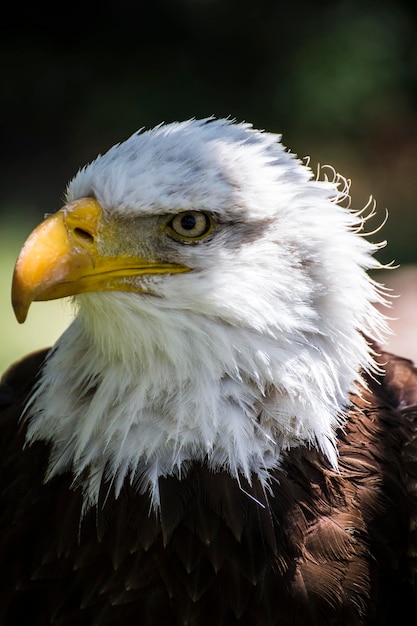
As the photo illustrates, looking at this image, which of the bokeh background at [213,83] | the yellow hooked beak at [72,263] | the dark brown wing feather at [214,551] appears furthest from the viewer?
the bokeh background at [213,83]

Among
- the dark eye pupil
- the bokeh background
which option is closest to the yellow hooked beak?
the dark eye pupil

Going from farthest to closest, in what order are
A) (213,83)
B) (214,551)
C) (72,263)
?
(213,83) < (214,551) < (72,263)

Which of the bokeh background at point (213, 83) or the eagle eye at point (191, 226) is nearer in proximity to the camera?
the eagle eye at point (191, 226)

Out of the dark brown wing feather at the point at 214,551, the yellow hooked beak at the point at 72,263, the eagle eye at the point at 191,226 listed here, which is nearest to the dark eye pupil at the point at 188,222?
the eagle eye at the point at 191,226

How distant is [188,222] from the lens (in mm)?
2557

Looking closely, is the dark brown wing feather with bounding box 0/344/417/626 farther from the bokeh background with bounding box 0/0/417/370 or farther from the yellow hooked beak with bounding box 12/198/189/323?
the bokeh background with bounding box 0/0/417/370

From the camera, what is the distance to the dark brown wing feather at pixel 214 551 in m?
2.60

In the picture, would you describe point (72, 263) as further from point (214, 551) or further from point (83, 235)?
point (214, 551)

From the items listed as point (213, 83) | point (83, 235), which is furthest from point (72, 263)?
point (213, 83)

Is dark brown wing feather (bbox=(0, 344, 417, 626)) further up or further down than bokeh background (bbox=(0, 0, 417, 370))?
further down

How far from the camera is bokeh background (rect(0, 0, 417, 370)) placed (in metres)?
8.62

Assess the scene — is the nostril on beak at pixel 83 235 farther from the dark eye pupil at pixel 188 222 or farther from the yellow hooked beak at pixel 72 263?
the dark eye pupil at pixel 188 222

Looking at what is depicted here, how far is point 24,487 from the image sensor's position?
286 cm

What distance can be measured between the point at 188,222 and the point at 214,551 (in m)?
0.97
